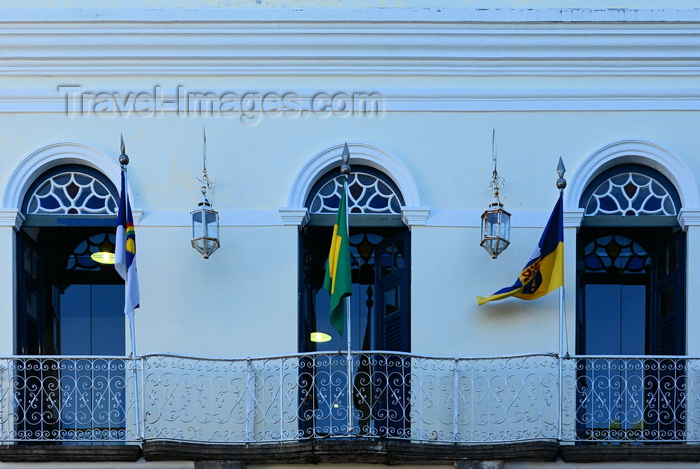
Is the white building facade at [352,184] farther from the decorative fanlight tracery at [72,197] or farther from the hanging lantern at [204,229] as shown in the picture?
the hanging lantern at [204,229]

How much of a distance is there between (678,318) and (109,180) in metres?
5.91

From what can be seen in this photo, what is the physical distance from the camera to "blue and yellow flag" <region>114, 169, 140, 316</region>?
13641 mm

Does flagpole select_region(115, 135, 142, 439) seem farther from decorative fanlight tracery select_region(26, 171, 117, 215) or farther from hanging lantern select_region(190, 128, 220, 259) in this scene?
hanging lantern select_region(190, 128, 220, 259)

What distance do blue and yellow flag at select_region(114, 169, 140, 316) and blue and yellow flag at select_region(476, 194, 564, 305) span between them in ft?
11.5

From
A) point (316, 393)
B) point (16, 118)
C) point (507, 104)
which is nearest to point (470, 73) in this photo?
point (507, 104)

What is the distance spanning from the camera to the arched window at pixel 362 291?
46.8ft

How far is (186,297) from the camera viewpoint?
1430cm

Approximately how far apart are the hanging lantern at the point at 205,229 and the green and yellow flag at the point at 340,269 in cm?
129

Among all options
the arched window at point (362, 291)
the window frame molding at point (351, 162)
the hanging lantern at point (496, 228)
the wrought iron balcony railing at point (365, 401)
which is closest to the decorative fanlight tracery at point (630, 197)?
the hanging lantern at point (496, 228)

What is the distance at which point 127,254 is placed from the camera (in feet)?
45.0

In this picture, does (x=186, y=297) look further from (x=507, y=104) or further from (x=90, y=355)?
(x=507, y=104)

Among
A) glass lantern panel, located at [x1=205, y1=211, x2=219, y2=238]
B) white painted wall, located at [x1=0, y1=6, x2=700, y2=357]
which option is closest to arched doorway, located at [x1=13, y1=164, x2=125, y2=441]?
white painted wall, located at [x1=0, y1=6, x2=700, y2=357]

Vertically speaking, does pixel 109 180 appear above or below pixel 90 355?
above

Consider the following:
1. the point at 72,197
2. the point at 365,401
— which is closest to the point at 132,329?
the point at 72,197
